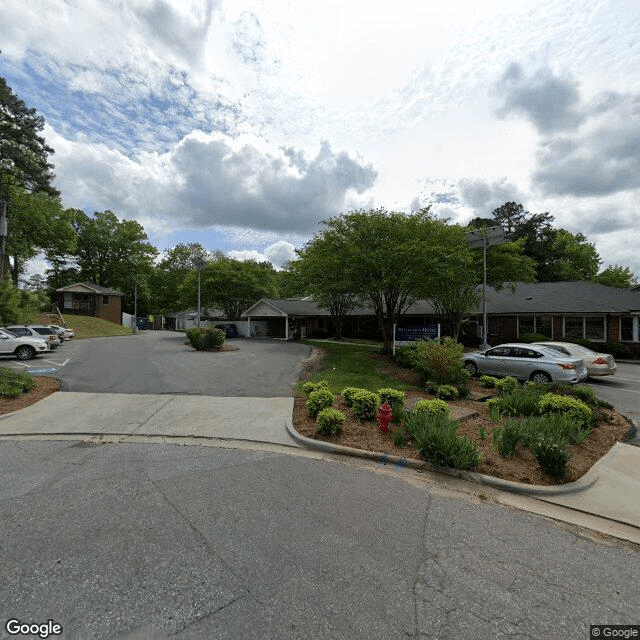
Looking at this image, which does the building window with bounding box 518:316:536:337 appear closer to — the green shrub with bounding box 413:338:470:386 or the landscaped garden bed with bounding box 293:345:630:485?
the green shrub with bounding box 413:338:470:386

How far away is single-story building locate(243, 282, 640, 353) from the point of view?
22178 millimetres

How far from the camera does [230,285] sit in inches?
1559

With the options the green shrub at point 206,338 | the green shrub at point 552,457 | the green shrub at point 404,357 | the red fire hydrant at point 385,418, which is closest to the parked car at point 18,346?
the green shrub at point 206,338

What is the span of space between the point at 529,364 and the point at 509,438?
27.7 feet

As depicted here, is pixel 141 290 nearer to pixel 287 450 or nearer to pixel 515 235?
pixel 515 235

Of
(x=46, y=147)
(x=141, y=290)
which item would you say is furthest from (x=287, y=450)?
(x=141, y=290)

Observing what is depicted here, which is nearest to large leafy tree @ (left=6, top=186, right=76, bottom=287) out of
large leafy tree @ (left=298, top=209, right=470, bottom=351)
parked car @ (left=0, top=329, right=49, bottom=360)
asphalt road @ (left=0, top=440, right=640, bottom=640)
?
parked car @ (left=0, top=329, right=49, bottom=360)

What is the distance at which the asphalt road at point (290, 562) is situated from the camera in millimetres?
2537

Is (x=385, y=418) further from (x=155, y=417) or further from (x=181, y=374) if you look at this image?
(x=181, y=374)

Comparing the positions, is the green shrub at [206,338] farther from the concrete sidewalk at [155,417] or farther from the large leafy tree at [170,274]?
the large leafy tree at [170,274]

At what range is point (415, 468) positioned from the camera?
558 centimetres

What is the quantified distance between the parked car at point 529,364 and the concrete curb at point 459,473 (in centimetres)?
830

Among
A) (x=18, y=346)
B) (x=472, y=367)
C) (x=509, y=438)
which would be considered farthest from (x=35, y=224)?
(x=509, y=438)

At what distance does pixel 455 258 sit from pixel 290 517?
1637cm
